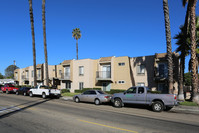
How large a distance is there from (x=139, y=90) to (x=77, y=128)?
7.87 meters

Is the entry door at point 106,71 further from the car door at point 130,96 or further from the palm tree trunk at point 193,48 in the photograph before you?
the palm tree trunk at point 193,48

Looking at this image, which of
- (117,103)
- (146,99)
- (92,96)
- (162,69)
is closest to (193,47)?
(146,99)

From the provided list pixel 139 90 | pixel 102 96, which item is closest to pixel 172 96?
pixel 139 90

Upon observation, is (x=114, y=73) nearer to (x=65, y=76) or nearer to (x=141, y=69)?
(x=141, y=69)

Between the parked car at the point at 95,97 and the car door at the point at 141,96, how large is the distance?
338 centimetres

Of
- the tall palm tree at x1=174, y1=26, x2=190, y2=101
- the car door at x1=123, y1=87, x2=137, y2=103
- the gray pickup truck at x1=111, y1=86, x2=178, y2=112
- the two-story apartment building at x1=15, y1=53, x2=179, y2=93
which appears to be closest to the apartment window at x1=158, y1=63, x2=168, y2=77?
the two-story apartment building at x1=15, y1=53, x2=179, y2=93

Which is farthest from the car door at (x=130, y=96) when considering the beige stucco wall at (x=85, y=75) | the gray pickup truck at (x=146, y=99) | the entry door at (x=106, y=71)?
the beige stucco wall at (x=85, y=75)

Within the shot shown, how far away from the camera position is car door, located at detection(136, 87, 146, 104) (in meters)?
13.8

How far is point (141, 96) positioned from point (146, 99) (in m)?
0.46

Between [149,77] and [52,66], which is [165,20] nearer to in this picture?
[149,77]

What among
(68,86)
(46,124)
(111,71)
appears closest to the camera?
(46,124)

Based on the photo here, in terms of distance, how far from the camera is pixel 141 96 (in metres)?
13.9

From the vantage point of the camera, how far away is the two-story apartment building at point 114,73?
77.6ft

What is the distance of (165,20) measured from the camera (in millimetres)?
16625
